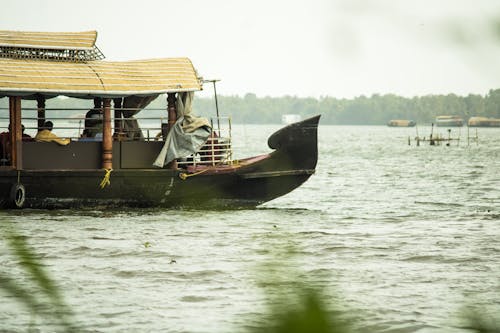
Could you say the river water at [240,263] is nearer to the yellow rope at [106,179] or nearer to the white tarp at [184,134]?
the yellow rope at [106,179]

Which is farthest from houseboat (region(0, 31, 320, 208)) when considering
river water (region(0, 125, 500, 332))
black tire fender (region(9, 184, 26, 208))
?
river water (region(0, 125, 500, 332))

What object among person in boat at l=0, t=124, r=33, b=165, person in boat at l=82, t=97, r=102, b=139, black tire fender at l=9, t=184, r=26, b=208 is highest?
person in boat at l=82, t=97, r=102, b=139

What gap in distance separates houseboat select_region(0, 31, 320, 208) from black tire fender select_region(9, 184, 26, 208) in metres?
0.02

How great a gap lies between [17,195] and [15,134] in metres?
1.10

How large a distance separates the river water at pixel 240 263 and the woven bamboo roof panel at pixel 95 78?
7.05 feet

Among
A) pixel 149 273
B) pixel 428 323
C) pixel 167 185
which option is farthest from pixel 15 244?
pixel 167 185

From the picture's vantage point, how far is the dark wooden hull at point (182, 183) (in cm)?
1438

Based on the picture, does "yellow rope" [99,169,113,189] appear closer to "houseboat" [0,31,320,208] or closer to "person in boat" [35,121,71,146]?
"houseboat" [0,31,320,208]

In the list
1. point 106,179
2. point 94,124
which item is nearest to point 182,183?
point 106,179

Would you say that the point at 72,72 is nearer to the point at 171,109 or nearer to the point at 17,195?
the point at 171,109

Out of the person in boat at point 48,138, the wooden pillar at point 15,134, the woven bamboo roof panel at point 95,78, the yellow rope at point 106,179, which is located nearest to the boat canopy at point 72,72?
the woven bamboo roof panel at point 95,78

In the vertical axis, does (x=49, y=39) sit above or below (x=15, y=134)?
above

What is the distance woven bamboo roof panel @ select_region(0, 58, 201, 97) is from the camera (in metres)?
14.2

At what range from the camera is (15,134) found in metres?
14.5
